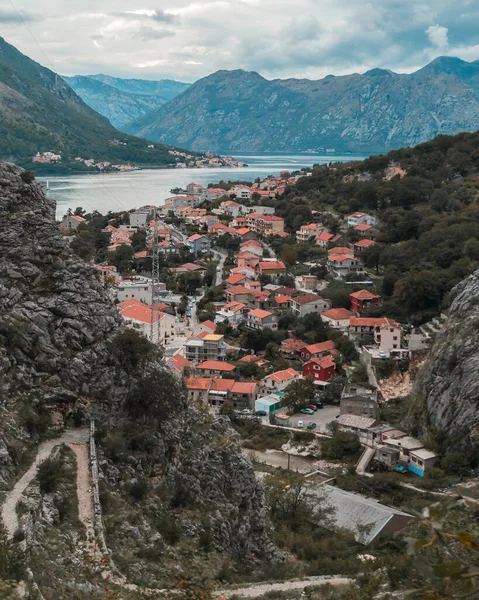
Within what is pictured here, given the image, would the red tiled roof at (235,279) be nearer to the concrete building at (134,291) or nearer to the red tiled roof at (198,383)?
the concrete building at (134,291)

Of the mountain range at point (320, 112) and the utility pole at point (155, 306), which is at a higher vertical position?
the mountain range at point (320, 112)

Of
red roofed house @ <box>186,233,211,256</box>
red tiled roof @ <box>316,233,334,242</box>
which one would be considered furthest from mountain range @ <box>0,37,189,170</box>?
red tiled roof @ <box>316,233,334,242</box>

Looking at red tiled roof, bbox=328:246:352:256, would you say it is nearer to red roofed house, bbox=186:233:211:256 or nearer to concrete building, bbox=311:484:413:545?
red roofed house, bbox=186:233:211:256

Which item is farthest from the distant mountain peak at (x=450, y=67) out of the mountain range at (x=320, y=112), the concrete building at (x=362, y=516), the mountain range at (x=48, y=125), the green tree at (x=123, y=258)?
the concrete building at (x=362, y=516)

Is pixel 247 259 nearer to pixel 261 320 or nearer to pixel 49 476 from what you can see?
pixel 261 320

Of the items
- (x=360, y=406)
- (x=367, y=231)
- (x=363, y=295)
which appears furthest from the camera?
(x=367, y=231)

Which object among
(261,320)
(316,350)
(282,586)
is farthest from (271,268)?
(282,586)

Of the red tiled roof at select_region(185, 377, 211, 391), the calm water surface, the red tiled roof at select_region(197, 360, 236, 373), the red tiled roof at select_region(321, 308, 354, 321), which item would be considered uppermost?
the calm water surface
